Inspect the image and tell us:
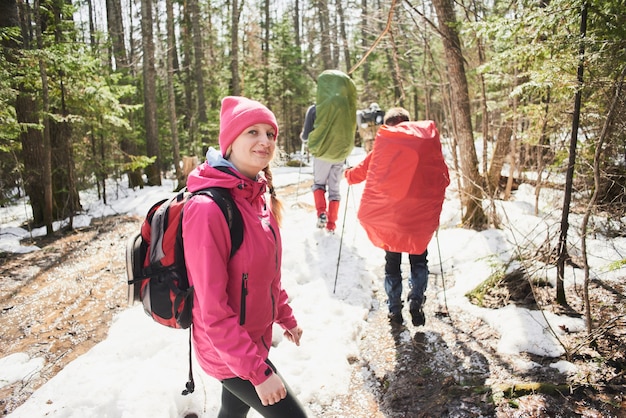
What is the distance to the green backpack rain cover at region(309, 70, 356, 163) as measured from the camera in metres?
6.45

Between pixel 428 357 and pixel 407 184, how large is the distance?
1651 millimetres

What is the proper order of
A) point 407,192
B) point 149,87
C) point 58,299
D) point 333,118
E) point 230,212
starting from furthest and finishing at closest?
point 149,87
point 333,118
point 58,299
point 407,192
point 230,212

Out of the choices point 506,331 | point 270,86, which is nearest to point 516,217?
point 506,331

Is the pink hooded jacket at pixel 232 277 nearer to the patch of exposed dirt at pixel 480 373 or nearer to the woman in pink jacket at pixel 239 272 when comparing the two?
the woman in pink jacket at pixel 239 272

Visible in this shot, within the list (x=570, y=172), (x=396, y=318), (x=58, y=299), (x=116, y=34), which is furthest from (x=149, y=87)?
(x=570, y=172)

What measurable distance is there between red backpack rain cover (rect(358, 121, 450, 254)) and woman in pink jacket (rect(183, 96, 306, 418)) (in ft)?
5.97

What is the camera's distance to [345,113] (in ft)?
21.5

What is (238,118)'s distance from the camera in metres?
1.95

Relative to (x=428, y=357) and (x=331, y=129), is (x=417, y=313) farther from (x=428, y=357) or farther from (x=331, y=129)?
(x=331, y=129)

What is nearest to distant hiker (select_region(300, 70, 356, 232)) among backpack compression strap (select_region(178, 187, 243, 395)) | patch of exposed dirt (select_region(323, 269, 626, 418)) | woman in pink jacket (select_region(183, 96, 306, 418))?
patch of exposed dirt (select_region(323, 269, 626, 418))

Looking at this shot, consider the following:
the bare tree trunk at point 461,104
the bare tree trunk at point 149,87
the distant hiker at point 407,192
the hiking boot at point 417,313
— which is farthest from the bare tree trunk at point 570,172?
the bare tree trunk at point 149,87

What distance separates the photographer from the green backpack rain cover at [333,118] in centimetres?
645

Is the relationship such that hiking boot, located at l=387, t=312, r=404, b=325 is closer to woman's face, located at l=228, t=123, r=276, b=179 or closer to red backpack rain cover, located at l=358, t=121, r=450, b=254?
red backpack rain cover, located at l=358, t=121, r=450, b=254

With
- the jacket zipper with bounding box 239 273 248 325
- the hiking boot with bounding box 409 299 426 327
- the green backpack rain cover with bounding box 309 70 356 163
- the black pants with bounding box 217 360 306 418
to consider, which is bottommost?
the hiking boot with bounding box 409 299 426 327
